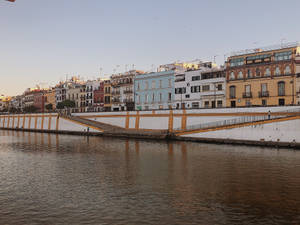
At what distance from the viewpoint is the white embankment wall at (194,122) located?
3981cm

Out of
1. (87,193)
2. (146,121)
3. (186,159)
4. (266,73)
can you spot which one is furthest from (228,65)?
(87,193)

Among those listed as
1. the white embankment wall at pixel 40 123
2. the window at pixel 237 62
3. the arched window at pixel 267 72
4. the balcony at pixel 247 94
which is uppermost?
the window at pixel 237 62

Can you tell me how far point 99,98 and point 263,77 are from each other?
54.2m

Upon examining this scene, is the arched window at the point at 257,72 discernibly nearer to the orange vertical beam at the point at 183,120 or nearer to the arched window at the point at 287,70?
the arched window at the point at 287,70

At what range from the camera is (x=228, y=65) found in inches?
2296

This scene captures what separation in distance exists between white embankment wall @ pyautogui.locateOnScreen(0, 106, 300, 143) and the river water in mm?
11515

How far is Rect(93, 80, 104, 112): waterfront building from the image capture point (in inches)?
3612

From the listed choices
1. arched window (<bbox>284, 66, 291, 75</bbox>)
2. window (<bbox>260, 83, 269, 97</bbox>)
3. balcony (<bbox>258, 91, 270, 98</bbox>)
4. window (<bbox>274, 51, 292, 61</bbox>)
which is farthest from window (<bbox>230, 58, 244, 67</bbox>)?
arched window (<bbox>284, 66, 291, 75</bbox>)

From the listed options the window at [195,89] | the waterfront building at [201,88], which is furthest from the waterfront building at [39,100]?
the window at [195,89]

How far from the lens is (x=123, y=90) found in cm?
8344

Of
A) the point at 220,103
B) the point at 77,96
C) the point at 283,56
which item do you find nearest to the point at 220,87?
the point at 220,103

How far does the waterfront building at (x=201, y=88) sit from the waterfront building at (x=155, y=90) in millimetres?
1925

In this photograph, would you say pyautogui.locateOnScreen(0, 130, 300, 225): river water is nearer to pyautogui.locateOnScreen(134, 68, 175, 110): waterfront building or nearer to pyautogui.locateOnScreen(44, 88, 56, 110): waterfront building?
pyautogui.locateOnScreen(134, 68, 175, 110): waterfront building

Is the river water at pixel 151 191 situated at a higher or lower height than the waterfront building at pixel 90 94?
lower
